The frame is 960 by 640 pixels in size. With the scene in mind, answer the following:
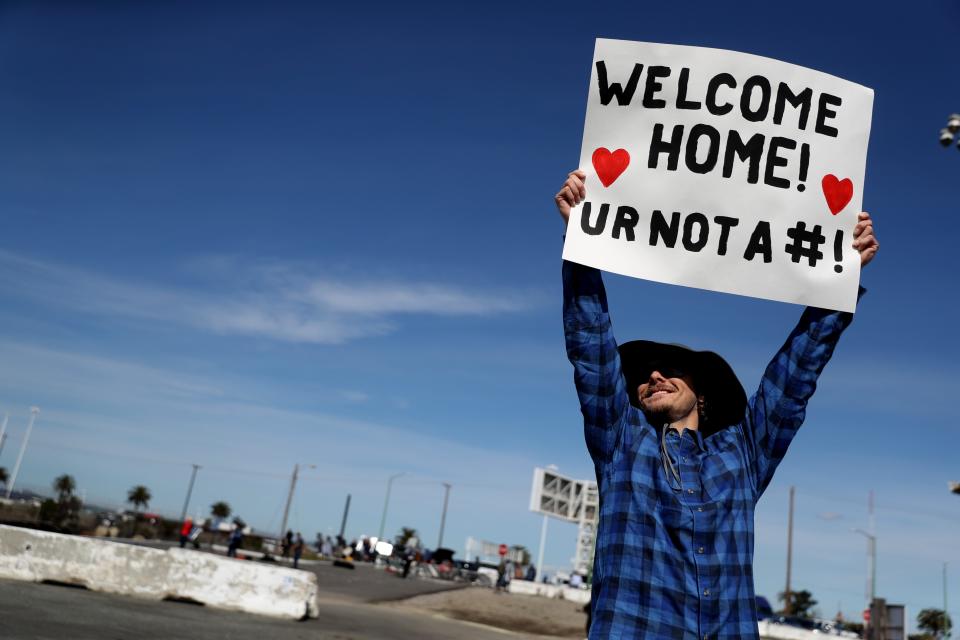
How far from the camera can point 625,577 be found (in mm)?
2668

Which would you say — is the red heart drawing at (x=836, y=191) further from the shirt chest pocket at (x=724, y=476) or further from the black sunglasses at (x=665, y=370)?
the shirt chest pocket at (x=724, y=476)

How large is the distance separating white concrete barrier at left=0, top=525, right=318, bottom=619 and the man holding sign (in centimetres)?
967

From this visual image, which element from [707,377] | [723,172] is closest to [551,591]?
[707,377]

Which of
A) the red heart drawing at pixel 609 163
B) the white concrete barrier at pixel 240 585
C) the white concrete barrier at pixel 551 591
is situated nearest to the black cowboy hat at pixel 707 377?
the red heart drawing at pixel 609 163

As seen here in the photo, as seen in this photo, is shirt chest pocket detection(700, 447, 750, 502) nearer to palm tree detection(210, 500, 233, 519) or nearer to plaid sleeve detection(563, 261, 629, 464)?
plaid sleeve detection(563, 261, 629, 464)

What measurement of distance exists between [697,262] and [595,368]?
2.22 feet

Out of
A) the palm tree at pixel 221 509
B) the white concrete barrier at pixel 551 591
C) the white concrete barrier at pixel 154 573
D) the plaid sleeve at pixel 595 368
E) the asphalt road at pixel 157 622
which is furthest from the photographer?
the palm tree at pixel 221 509

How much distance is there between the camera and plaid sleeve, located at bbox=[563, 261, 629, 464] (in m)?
2.91

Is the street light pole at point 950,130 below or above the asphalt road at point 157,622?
above

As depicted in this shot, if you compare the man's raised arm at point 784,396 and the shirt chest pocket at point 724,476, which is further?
→ the man's raised arm at point 784,396

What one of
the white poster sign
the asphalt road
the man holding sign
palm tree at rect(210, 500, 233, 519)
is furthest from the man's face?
palm tree at rect(210, 500, 233, 519)

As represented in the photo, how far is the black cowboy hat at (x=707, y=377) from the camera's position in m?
3.23

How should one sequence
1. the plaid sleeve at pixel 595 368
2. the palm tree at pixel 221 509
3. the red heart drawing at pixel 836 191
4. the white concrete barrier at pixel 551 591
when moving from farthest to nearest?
1. the palm tree at pixel 221 509
2. the white concrete barrier at pixel 551 591
3. the red heart drawing at pixel 836 191
4. the plaid sleeve at pixel 595 368

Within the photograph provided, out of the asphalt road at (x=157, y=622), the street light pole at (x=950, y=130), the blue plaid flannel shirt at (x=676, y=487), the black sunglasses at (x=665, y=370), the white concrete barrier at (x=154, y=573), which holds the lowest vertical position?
the asphalt road at (x=157, y=622)
